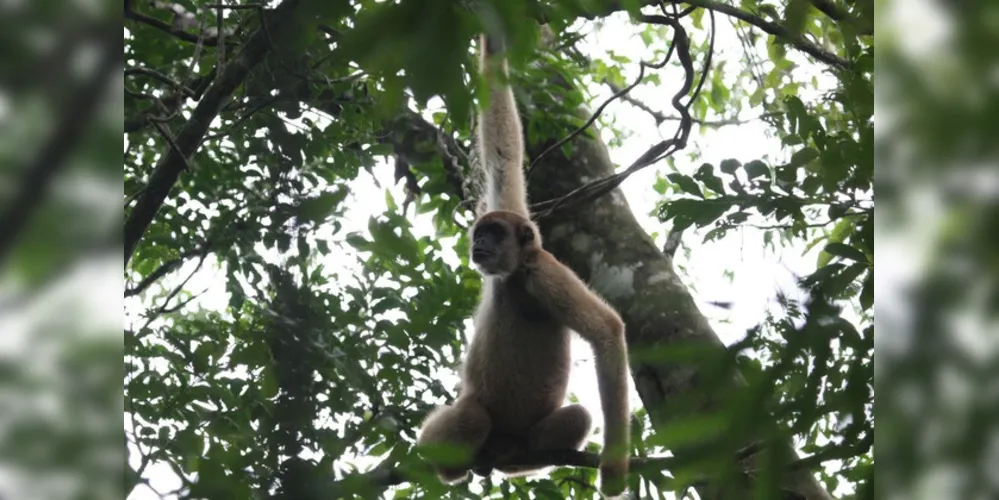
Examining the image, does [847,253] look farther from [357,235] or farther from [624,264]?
[624,264]

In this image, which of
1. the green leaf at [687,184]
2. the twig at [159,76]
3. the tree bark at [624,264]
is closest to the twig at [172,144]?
the twig at [159,76]

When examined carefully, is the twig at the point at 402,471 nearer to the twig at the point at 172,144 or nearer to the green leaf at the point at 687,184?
the green leaf at the point at 687,184

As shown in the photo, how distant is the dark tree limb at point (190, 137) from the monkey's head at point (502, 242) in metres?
2.26

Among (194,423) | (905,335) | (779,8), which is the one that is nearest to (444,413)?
(194,423)

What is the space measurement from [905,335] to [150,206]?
5.01 m

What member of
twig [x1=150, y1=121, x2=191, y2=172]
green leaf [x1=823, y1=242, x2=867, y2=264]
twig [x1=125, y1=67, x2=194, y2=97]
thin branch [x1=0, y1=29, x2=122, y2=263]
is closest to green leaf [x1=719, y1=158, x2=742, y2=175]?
green leaf [x1=823, y1=242, x2=867, y2=264]

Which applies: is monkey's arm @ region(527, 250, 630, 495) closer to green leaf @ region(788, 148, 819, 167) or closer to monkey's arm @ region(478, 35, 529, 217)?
monkey's arm @ region(478, 35, 529, 217)

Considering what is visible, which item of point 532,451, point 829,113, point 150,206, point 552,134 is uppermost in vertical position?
point 552,134

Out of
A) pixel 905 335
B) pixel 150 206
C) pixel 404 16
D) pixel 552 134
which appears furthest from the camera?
pixel 552 134

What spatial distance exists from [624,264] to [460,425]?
199 centimetres

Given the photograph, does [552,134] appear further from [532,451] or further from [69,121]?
[69,121]

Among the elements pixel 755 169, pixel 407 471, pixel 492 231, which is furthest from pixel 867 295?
pixel 492 231

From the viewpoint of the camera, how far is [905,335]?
3.77 feet

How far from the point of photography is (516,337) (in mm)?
7152
